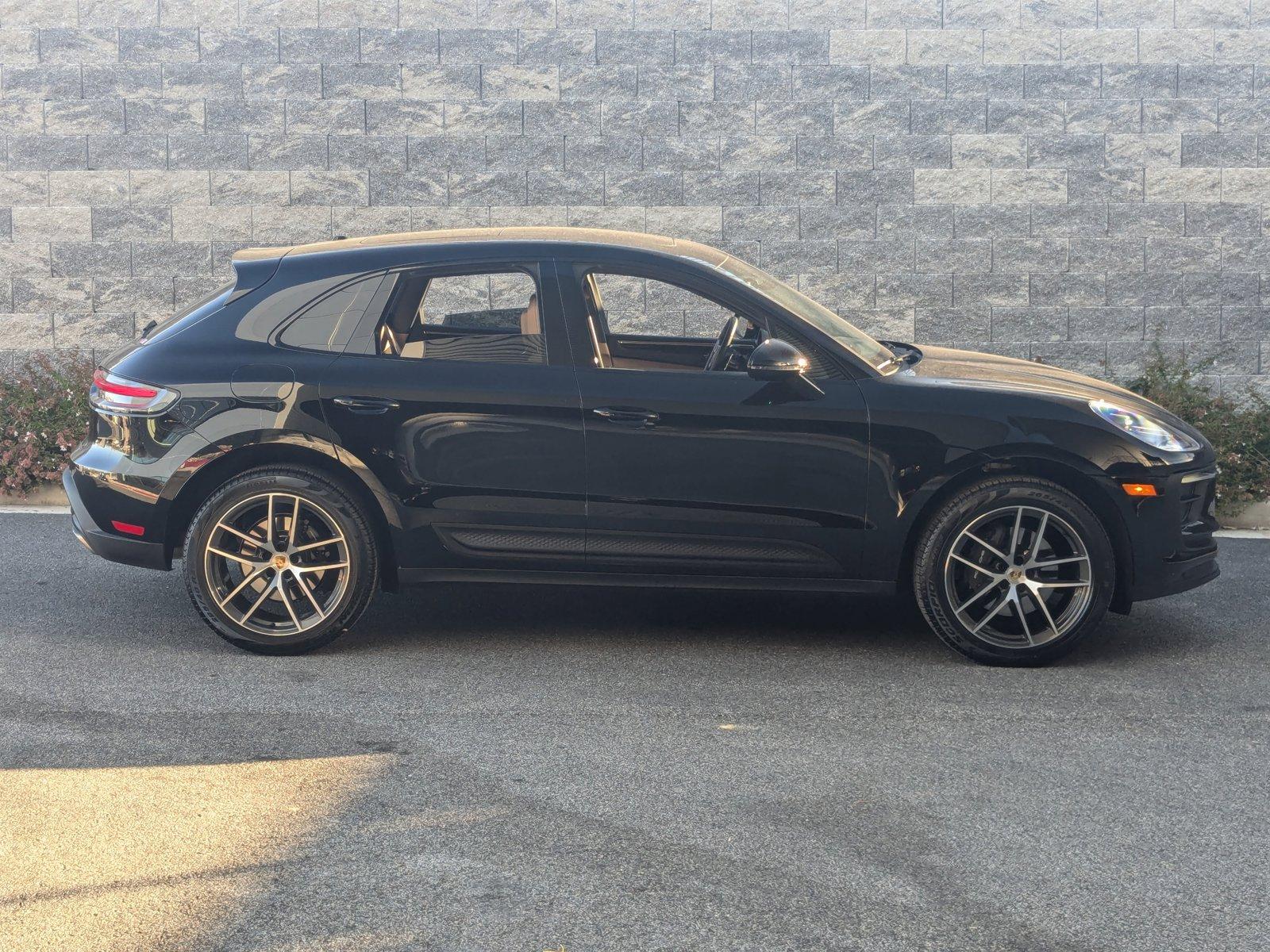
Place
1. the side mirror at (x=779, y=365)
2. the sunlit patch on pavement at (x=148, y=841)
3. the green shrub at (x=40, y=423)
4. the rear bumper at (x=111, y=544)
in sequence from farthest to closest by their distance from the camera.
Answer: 1. the green shrub at (x=40, y=423)
2. the rear bumper at (x=111, y=544)
3. the side mirror at (x=779, y=365)
4. the sunlit patch on pavement at (x=148, y=841)

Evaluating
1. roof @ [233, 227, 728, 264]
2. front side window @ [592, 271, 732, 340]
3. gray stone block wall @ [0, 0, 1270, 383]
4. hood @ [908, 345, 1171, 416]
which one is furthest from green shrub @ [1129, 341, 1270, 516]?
roof @ [233, 227, 728, 264]

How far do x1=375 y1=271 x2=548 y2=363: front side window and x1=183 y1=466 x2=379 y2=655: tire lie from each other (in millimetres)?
686

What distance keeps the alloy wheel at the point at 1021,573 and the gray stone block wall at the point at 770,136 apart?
615cm

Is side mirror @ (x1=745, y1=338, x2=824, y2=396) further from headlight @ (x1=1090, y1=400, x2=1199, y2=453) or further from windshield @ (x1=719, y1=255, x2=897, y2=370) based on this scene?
headlight @ (x1=1090, y1=400, x2=1199, y2=453)

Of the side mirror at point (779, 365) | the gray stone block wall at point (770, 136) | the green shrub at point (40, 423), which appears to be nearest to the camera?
the side mirror at point (779, 365)

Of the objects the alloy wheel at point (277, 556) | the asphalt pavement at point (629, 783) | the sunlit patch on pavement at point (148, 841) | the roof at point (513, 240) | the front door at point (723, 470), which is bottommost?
the sunlit patch on pavement at point (148, 841)

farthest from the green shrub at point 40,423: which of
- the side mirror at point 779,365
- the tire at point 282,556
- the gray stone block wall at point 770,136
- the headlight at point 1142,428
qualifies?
the headlight at point 1142,428

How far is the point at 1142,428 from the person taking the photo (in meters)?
6.39

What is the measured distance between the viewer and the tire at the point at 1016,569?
20.4 ft

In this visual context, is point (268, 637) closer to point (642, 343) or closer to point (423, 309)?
point (423, 309)

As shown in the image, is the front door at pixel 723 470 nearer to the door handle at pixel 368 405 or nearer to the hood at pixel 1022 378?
the hood at pixel 1022 378

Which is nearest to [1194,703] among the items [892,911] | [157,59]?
[892,911]

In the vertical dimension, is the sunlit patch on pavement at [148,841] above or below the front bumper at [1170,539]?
below

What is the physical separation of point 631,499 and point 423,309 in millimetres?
1223
